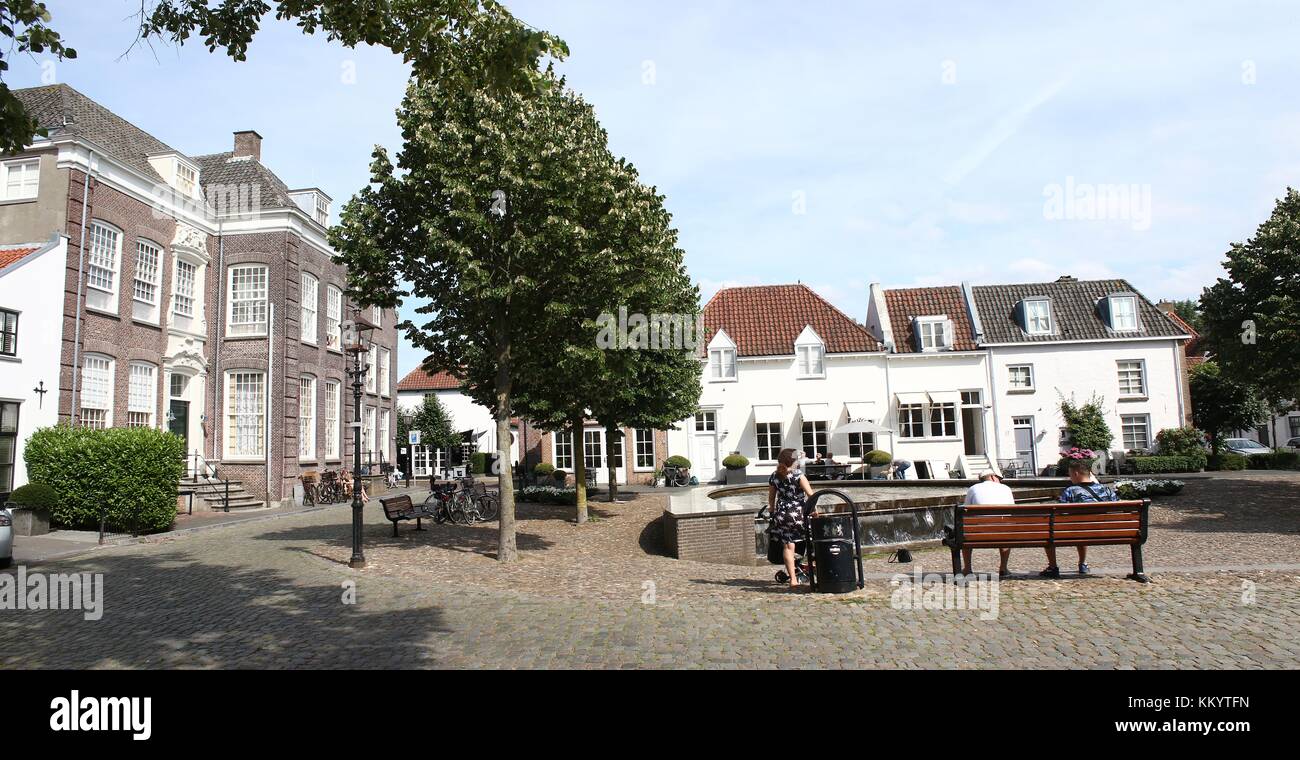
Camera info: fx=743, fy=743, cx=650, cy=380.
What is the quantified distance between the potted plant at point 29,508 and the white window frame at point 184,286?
30.7ft

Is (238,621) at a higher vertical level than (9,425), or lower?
lower

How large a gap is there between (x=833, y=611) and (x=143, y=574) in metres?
10.1

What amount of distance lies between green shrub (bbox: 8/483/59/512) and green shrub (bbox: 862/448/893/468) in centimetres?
2537

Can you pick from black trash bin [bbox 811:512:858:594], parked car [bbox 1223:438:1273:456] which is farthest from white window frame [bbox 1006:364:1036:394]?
black trash bin [bbox 811:512:858:594]

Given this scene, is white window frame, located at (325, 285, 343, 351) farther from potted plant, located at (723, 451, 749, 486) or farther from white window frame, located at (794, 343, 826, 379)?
white window frame, located at (794, 343, 826, 379)

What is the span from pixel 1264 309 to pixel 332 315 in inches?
1133

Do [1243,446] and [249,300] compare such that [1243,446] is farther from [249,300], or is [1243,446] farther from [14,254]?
[14,254]

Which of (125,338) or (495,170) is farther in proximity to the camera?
(125,338)

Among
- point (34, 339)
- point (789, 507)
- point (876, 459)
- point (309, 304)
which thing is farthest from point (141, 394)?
point (876, 459)

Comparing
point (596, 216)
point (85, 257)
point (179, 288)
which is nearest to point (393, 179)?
point (596, 216)

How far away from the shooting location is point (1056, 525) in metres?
8.96

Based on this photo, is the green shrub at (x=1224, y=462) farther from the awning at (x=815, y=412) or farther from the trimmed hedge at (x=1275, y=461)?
the awning at (x=815, y=412)
